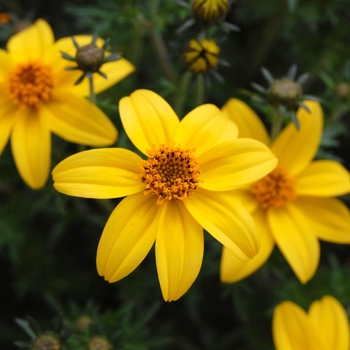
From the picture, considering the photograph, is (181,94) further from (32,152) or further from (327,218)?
(327,218)

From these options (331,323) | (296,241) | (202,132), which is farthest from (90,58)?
(331,323)

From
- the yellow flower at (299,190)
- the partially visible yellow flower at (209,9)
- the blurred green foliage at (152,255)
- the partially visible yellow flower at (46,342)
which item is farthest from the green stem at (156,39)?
the partially visible yellow flower at (46,342)

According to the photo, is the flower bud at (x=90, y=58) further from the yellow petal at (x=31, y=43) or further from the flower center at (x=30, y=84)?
the yellow petal at (x=31, y=43)

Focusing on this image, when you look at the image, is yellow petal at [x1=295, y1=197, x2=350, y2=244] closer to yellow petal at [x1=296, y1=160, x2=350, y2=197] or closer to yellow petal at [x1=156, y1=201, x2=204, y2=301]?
yellow petal at [x1=296, y1=160, x2=350, y2=197]

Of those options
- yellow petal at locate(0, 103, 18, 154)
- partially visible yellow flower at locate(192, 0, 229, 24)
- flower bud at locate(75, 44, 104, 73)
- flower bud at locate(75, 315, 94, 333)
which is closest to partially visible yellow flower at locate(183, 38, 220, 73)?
partially visible yellow flower at locate(192, 0, 229, 24)

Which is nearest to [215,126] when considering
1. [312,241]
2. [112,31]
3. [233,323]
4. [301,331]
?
[312,241]

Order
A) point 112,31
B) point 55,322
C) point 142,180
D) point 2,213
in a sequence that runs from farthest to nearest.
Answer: point 112,31, point 2,213, point 55,322, point 142,180

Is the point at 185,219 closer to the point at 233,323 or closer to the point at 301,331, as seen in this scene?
the point at 301,331
